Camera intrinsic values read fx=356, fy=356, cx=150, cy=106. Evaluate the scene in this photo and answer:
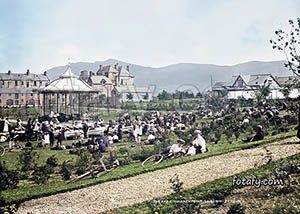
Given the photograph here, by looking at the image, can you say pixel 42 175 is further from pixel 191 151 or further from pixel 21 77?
pixel 21 77

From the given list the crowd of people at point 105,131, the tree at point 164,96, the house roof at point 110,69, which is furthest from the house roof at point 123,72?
the crowd of people at point 105,131

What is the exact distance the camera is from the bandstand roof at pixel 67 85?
90.7 feet

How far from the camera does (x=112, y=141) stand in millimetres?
20172

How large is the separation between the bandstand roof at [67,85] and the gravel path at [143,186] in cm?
1755

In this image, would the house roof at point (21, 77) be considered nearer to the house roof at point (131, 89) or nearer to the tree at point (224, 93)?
the house roof at point (131, 89)

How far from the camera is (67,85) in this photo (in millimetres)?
28094

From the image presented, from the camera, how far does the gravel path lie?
8.91 metres

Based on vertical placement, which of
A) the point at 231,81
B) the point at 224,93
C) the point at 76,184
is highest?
the point at 231,81

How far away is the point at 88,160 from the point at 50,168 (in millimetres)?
1399

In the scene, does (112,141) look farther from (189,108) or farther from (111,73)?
(111,73)

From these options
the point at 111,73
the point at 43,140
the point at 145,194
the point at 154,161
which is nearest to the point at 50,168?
the point at 154,161

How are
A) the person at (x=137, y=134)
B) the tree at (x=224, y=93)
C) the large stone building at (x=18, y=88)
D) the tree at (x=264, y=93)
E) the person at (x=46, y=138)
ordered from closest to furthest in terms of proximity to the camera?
the person at (x=46, y=138)
the person at (x=137, y=134)
the tree at (x=264, y=93)
the tree at (x=224, y=93)
the large stone building at (x=18, y=88)

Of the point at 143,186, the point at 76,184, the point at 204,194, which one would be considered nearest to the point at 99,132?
the point at 76,184

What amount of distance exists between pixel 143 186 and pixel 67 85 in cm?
1950
